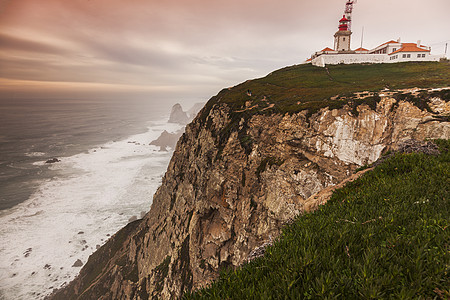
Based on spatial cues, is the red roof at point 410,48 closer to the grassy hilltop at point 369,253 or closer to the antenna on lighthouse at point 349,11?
the antenna on lighthouse at point 349,11

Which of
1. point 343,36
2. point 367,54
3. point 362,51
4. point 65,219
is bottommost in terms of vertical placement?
point 65,219

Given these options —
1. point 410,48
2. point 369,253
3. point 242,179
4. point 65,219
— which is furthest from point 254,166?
point 65,219

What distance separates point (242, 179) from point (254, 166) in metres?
2.60

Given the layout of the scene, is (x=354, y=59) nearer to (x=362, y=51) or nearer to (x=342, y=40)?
(x=342, y=40)

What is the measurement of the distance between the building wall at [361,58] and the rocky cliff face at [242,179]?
4116cm

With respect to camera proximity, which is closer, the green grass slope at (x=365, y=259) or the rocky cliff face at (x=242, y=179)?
the green grass slope at (x=365, y=259)

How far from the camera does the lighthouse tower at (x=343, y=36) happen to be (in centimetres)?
5878

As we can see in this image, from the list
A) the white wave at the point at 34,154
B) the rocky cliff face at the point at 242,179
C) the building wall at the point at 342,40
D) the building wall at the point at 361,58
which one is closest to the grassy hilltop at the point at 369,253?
the rocky cliff face at the point at 242,179

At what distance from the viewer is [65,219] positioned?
61.7 meters

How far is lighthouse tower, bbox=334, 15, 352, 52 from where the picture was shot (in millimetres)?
58781

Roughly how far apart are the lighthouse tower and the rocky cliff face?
47.1 meters

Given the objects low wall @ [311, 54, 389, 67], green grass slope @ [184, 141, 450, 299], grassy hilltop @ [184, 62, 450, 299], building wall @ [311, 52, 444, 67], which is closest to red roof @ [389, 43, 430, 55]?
building wall @ [311, 52, 444, 67]

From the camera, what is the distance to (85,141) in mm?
148375

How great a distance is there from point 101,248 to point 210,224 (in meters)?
37.0
